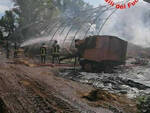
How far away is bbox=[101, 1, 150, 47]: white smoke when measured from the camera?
108ft

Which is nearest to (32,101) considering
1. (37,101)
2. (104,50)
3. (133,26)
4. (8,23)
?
(37,101)

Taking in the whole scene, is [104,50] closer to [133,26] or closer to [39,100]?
[39,100]

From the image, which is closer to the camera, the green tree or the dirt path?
the dirt path

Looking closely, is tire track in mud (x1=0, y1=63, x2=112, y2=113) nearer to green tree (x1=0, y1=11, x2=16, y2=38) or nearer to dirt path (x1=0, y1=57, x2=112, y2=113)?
dirt path (x1=0, y1=57, x2=112, y2=113)

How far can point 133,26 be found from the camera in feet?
117

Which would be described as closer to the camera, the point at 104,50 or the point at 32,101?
the point at 32,101

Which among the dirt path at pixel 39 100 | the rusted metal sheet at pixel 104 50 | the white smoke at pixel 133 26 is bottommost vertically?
the dirt path at pixel 39 100

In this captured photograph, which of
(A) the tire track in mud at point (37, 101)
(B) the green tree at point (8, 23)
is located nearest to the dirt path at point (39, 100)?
(A) the tire track in mud at point (37, 101)

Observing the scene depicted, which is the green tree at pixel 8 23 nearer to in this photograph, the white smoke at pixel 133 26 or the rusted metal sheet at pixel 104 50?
the white smoke at pixel 133 26

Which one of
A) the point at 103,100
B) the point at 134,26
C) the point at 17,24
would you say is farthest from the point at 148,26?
the point at 103,100

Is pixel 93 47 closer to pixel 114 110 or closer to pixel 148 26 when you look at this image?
pixel 114 110

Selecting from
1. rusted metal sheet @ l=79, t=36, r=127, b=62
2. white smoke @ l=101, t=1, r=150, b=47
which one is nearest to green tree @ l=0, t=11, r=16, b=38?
white smoke @ l=101, t=1, r=150, b=47

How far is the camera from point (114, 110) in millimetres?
4922

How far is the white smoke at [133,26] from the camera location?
32912mm
